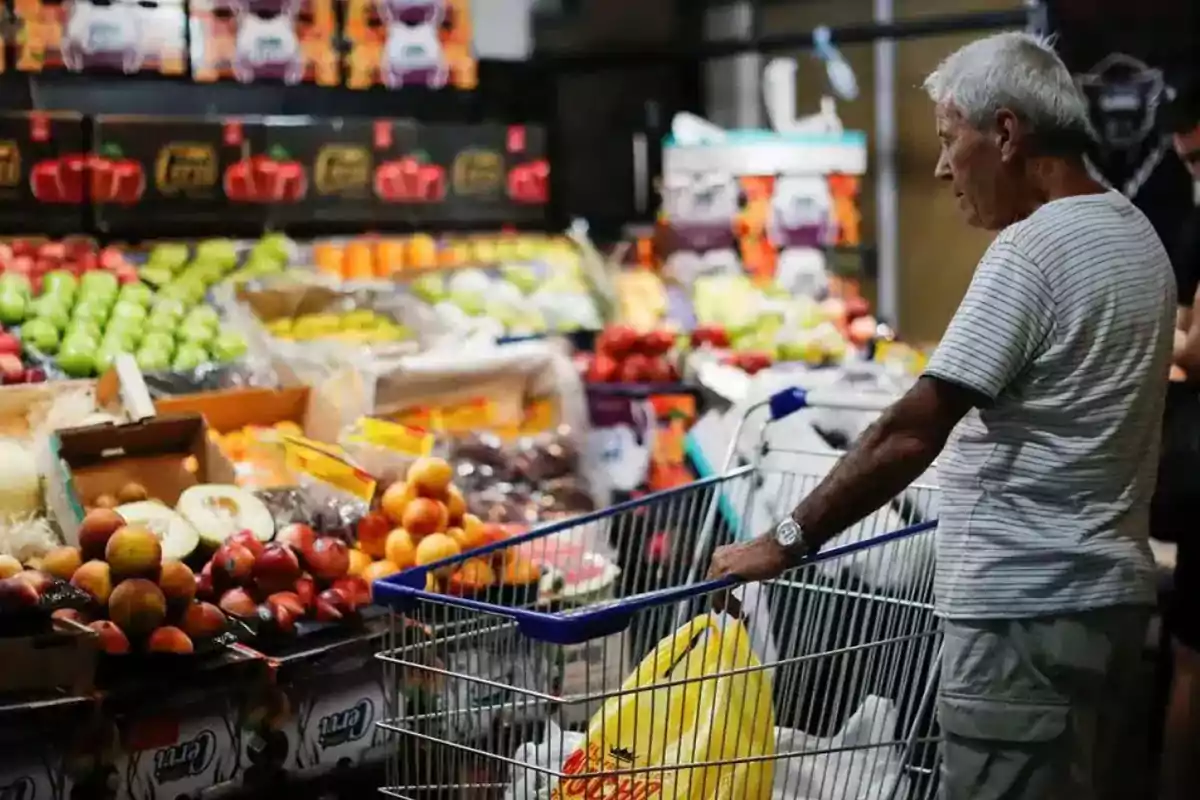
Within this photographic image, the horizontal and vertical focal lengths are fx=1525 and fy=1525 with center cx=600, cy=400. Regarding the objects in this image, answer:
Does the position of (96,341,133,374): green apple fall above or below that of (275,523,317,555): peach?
above

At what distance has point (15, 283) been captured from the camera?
4.65m

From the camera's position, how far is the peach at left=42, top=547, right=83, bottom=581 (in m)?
2.93

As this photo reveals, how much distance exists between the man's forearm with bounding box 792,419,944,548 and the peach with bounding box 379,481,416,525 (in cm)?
164

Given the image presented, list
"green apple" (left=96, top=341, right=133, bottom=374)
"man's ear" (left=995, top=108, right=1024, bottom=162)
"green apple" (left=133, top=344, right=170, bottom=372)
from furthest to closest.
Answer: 1. "green apple" (left=133, top=344, right=170, bottom=372)
2. "green apple" (left=96, top=341, right=133, bottom=374)
3. "man's ear" (left=995, top=108, right=1024, bottom=162)

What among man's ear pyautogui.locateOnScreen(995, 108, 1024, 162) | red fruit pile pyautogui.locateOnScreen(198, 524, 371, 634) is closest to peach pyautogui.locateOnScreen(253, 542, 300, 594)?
red fruit pile pyautogui.locateOnScreen(198, 524, 371, 634)

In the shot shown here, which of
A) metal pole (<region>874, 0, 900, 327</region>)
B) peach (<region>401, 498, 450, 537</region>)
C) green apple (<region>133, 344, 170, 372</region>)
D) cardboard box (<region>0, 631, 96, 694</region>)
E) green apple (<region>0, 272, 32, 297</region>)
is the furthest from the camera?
metal pole (<region>874, 0, 900, 327</region>)

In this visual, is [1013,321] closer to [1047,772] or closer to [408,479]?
[1047,772]

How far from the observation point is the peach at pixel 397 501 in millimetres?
3617

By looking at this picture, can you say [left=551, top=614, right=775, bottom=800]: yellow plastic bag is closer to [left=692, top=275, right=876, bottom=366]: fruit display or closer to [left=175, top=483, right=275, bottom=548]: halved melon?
[left=175, top=483, right=275, bottom=548]: halved melon

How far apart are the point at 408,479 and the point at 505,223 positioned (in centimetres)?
300

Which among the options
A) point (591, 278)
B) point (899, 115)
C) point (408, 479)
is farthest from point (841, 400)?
point (899, 115)

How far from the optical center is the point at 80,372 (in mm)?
4289

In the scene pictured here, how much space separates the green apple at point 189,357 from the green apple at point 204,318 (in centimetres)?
13

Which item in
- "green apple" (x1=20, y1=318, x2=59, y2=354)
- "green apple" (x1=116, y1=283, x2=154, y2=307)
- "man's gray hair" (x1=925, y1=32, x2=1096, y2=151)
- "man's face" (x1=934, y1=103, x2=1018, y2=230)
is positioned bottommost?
"green apple" (x1=20, y1=318, x2=59, y2=354)
